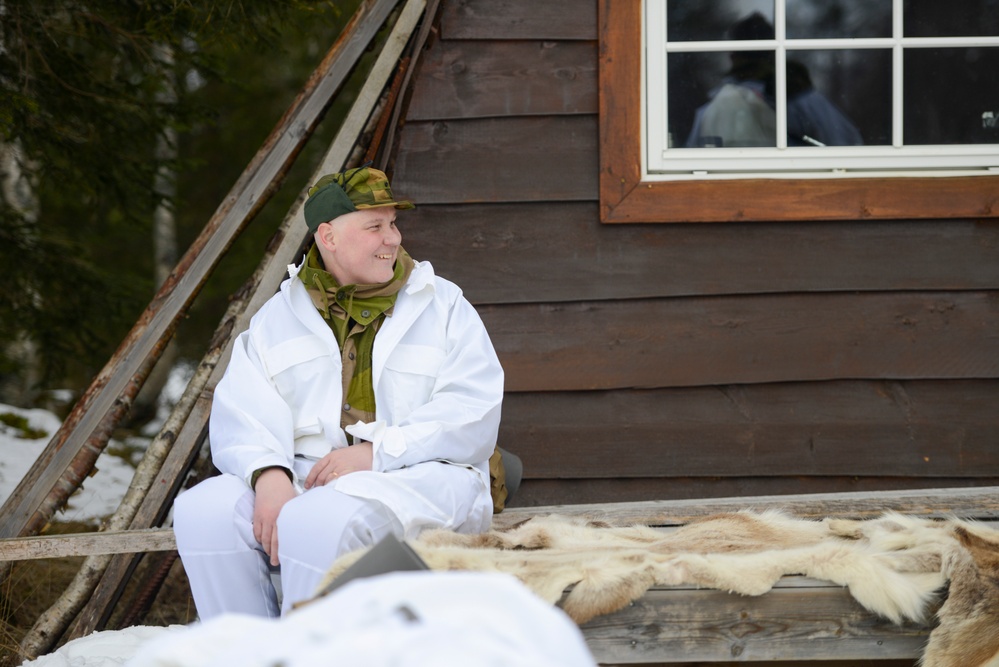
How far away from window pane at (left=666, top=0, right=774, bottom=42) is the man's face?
144 cm

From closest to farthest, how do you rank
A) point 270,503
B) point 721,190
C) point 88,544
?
point 270,503 → point 88,544 → point 721,190

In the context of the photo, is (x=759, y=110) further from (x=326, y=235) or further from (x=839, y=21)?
(x=326, y=235)

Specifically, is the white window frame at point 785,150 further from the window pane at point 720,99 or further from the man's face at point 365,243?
the man's face at point 365,243

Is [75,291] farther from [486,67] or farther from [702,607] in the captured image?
[702,607]

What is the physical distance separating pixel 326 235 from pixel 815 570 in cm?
151

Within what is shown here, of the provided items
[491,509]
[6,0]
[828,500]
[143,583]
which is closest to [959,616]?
[828,500]

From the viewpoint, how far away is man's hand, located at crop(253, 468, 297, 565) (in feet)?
7.56

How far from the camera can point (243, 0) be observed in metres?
3.60

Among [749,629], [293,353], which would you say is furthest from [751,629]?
[293,353]

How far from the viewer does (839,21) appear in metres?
3.46

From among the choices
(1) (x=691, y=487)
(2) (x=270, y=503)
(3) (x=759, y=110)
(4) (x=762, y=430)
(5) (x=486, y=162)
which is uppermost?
(3) (x=759, y=110)

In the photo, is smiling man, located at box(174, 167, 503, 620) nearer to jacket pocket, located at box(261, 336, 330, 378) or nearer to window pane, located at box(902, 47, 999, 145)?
jacket pocket, located at box(261, 336, 330, 378)

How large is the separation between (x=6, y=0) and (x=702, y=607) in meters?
3.19

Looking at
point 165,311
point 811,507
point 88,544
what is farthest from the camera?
point 165,311
